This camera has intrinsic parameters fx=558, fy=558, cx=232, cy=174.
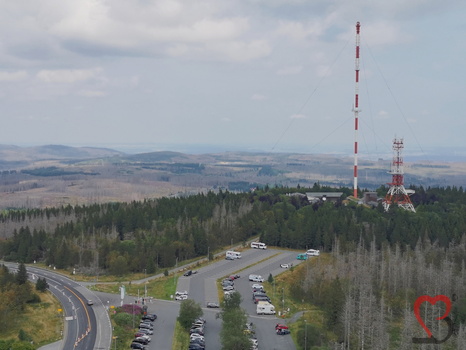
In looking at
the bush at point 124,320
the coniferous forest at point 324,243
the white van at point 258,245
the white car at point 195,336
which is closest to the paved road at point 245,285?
the white car at point 195,336

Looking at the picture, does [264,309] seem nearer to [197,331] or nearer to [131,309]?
[197,331]

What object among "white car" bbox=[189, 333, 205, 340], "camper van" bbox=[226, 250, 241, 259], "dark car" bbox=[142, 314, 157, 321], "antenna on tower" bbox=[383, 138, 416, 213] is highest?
"antenna on tower" bbox=[383, 138, 416, 213]

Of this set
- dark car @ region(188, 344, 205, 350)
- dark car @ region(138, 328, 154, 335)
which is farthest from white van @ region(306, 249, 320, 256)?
dark car @ region(188, 344, 205, 350)

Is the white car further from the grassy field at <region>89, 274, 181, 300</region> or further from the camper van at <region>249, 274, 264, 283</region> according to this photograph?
the camper van at <region>249, 274, 264, 283</region>

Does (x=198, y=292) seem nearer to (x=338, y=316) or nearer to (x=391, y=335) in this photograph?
(x=338, y=316)

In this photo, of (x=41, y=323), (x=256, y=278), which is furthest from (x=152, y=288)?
(x=41, y=323)

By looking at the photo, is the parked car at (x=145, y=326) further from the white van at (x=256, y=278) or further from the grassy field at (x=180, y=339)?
the white van at (x=256, y=278)
